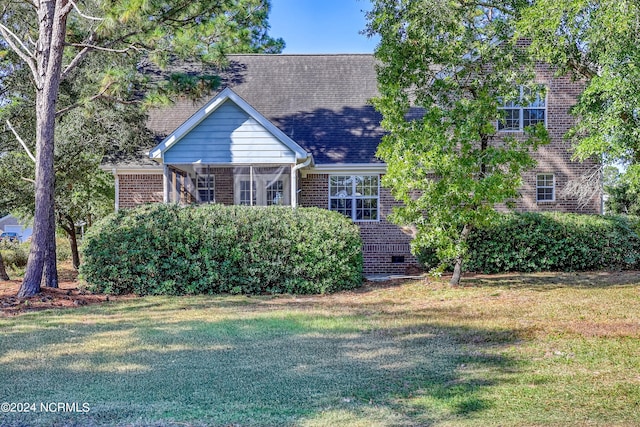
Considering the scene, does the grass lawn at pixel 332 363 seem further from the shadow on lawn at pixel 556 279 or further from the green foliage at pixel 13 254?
the green foliage at pixel 13 254

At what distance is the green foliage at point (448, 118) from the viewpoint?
1228 cm

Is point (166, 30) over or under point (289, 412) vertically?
over

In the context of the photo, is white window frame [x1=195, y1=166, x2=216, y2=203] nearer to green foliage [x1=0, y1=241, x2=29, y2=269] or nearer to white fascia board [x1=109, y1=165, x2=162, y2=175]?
white fascia board [x1=109, y1=165, x2=162, y2=175]

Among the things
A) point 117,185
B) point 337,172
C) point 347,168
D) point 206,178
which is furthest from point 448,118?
point 117,185

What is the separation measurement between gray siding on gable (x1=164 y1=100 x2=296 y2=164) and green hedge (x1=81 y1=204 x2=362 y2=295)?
1864 mm

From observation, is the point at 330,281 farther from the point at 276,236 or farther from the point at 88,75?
the point at 88,75

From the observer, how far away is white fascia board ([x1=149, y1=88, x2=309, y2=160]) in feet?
47.1

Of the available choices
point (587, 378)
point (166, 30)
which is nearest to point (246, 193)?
point (166, 30)

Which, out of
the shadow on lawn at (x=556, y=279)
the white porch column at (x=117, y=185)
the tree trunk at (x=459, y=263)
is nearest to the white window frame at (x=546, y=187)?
the shadow on lawn at (x=556, y=279)

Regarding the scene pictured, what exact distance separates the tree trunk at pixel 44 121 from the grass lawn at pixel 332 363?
6.91 feet

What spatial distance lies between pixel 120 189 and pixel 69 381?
1217cm

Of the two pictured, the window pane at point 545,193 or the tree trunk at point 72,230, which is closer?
the window pane at point 545,193

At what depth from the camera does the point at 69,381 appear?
6.02 meters

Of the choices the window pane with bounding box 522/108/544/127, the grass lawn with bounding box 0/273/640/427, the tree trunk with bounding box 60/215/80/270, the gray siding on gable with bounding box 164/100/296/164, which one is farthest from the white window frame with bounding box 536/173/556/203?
the tree trunk with bounding box 60/215/80/270
